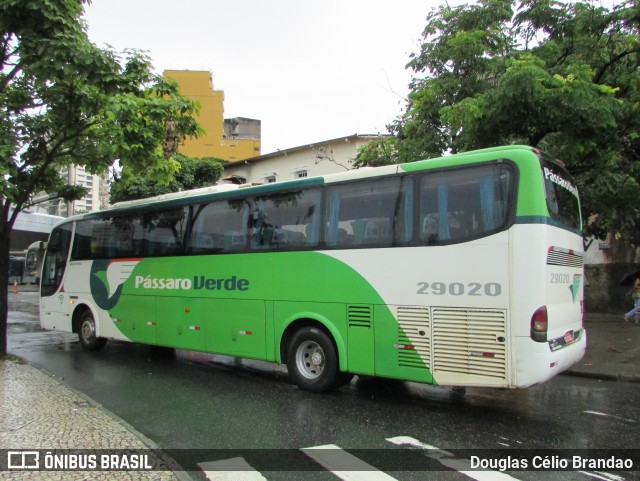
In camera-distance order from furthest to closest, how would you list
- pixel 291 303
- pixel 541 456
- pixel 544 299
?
pixel 291 303 → pixel 544 299 → pixel 541 456

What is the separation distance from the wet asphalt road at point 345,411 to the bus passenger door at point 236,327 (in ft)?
1.71

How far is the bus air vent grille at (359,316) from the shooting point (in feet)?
21.9

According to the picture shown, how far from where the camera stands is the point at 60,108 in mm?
8781

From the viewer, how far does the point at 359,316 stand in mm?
6773

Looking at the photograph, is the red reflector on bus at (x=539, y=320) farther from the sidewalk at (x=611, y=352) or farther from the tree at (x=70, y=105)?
the tree at (x=70, y=105)

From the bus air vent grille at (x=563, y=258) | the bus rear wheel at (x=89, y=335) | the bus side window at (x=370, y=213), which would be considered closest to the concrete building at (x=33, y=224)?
the bus rear wheel at (x=89, y=335)

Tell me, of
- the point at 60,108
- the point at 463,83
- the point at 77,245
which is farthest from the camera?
the point at 77,245

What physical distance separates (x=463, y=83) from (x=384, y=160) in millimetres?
3147

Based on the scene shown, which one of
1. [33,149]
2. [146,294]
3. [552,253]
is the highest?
[33,149]

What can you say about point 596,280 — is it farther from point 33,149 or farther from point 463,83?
point 33,149

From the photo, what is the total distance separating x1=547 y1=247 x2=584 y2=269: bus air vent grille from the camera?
5.69 meters

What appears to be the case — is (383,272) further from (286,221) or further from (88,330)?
(88,330)

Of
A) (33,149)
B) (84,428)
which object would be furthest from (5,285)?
(84,428)

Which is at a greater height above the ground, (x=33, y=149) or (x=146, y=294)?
(x=33, y=149)
